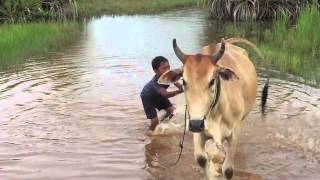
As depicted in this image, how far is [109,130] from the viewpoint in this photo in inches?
A: 342

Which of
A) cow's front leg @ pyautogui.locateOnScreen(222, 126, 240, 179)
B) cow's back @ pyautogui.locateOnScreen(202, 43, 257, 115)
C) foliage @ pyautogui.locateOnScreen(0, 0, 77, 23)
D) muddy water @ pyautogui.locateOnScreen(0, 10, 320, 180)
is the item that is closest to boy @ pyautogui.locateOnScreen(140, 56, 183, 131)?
muddy water @ pyautogui.locateOnScreen(0, 10, 320, 180)

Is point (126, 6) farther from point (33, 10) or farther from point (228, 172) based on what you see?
point (228, 172)

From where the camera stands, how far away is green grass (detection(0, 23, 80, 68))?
49.9 ft

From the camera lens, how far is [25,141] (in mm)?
8117

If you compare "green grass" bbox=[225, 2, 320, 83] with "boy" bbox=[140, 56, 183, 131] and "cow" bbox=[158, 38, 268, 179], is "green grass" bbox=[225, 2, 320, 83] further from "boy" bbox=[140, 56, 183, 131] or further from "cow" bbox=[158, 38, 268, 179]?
"cow" bbox=[158, 38, 268, 179]

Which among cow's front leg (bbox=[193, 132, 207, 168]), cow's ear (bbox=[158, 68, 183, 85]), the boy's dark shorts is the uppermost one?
cow's ear (bbox=[158, 68, 183, 85])

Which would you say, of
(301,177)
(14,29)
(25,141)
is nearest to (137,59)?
(14,29)

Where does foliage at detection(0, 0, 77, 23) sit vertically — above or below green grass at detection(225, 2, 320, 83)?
above

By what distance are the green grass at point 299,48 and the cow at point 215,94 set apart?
4.95 metres

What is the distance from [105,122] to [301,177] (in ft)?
11.6

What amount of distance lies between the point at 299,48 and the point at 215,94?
30.0ft

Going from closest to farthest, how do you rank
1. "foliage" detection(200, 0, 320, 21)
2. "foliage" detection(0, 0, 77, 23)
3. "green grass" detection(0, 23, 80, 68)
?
"green grass" detection(0, 23, 80, 68) → "foliage" detection(0, 0, 77, 23) → "foliage" detection(200, 0, 320, 21)

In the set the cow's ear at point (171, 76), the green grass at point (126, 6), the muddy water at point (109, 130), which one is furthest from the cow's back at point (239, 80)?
the green grass at point (126, 6)

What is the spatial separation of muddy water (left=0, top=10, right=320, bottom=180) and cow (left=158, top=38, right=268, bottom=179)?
76cm
